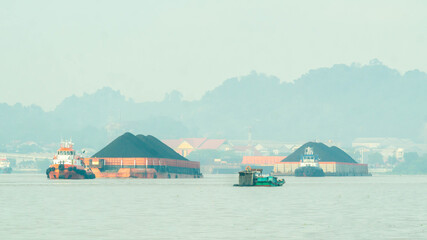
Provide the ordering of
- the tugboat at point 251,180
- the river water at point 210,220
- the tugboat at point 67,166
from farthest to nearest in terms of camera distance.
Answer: the tugboat at point 67,166, the tugboat at point 251,180, the river water at point 210,220

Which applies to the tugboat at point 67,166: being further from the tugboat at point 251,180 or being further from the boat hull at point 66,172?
the tugboat at point 251,180

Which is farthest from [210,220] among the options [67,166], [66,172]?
[67,166]

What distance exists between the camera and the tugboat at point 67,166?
186m

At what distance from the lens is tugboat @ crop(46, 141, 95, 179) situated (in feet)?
610

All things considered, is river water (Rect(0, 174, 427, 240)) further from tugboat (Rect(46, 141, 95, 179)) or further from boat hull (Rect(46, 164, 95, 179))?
tugboat (Rect(46, 141, 95, 179))

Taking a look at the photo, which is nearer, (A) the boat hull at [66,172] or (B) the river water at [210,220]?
(B) the river water at [210,220]

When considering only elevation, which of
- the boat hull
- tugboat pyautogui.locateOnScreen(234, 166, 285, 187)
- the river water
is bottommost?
the river water

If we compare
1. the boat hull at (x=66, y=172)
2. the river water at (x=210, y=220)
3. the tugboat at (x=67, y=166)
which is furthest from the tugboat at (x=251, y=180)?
the river water at (x=210, y=220)

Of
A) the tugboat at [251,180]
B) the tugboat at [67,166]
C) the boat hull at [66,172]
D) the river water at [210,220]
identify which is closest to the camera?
the river water at [210,220]

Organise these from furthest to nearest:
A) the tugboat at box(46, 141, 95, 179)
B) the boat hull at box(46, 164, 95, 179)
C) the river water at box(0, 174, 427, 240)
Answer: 1. the tugboat at box(46, 141, 95, 179)
2. the boat hull at box(46, 164, 95, 179)
3. the river water at box(0, 174, 427, 240)

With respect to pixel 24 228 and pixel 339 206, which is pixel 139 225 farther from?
pixel 339 206

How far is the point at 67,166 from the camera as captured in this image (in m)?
186

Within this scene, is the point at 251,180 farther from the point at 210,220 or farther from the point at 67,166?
the point at 210,220

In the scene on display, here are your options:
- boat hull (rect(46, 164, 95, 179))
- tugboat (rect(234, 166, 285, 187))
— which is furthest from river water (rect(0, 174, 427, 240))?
boat hull (rect(46, 164, 95, 179))
